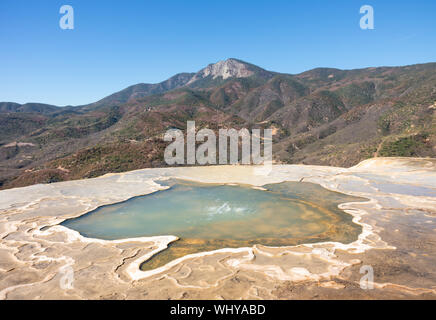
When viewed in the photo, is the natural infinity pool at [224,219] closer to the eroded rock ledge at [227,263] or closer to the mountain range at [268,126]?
the eroded rock ledge at [227,263]

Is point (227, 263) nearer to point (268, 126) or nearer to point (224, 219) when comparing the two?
point (224, 219)

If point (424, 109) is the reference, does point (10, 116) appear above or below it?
above

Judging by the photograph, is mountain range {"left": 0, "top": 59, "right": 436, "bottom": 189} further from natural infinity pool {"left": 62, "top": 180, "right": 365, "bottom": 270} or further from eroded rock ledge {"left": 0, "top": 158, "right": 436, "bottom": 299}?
eroded rock ledge {"left": 0, "top": 158, "right": 436, "bottom": 299}

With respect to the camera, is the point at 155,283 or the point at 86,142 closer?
the point at 155,283

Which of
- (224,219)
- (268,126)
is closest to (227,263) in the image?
(224,219)

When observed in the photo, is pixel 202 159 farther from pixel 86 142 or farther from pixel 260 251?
pixel 86 142
